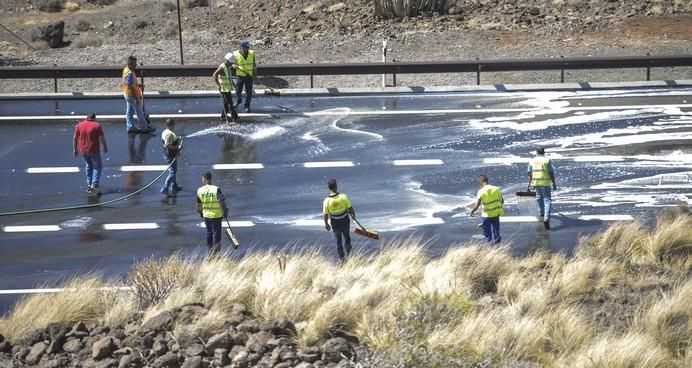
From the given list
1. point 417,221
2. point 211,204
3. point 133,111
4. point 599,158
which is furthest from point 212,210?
point 599,158

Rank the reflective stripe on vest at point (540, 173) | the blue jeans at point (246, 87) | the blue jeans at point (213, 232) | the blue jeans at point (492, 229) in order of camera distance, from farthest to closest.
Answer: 1. the blue jeans at point (246, 87)
2. the reflective stripe on vest at point (540, 173)
3. the blue jeans at point (492, 229)
4. the blue jeans at point (213, 232)

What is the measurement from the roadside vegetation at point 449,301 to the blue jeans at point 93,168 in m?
4.55

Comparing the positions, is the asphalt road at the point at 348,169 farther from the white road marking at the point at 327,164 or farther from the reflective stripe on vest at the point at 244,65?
the reflective stripe on vest at the point at 244,65

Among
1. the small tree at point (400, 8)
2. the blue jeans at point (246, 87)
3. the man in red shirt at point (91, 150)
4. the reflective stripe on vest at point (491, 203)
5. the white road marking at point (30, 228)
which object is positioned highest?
the small tree at point (400, 8)

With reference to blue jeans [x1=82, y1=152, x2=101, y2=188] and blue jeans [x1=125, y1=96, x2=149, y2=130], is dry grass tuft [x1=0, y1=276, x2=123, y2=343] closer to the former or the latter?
blue jeans [x1=82, y1=152, x2=101, y2=188]

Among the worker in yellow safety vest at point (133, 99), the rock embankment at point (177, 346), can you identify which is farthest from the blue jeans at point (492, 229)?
the worker in yellow safety vest at point (133, 99)

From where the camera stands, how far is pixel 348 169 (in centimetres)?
2023

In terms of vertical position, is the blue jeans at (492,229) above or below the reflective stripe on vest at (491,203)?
below

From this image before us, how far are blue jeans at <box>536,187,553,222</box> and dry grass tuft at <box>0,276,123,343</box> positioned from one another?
718 centimetres

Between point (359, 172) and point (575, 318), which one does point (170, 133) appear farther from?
point (575, 318)

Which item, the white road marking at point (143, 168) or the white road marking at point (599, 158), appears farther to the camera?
the white road marking at point (143, 168)

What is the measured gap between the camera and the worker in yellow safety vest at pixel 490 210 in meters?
16.1

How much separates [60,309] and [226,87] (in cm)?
1116

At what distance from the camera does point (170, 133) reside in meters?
19.4
